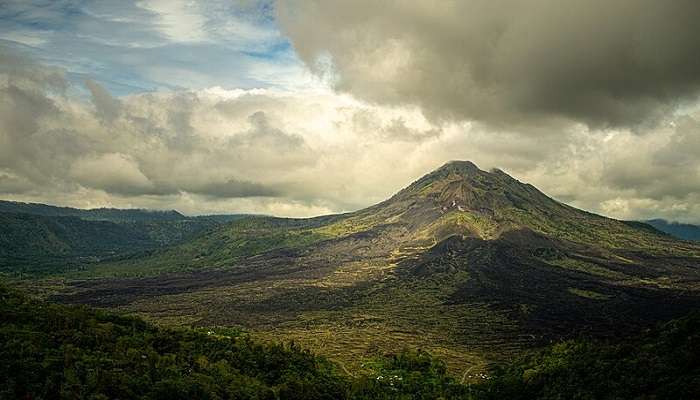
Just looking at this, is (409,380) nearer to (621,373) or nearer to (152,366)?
(621,373)

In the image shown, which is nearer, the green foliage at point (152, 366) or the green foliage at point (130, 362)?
the green foliage at point (130, 362)

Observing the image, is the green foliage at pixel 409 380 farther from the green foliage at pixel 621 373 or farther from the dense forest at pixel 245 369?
the green foliage at pixel 621 373

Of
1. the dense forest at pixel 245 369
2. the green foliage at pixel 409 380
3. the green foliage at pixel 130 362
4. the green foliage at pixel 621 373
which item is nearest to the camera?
the green foliage at pixel 621 373

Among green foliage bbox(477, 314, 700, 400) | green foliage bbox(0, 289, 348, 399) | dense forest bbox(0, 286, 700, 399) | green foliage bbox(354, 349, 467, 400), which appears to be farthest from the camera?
green foliage bbox(354, 349, 467, 400)

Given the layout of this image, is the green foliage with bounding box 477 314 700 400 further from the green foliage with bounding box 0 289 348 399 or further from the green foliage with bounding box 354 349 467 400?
the green foliage with bounding box 0 289 348 399

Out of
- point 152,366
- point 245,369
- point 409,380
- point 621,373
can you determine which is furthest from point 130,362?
point 621,373

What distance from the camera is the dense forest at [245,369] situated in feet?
204

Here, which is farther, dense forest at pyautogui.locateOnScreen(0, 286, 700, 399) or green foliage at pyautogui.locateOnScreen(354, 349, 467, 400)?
green foliage at pyautogui.locateOnScreen(354, 349, 467, 400)

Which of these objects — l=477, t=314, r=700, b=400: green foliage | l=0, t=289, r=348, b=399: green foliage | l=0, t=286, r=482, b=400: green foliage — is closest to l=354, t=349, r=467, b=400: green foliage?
l=0, t=286, r=482, b=400: green foliage

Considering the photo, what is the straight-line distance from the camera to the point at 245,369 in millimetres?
89250

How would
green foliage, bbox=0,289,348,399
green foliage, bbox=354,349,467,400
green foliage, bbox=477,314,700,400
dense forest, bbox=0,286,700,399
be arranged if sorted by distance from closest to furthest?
1. green foliage, bbox=477,314,700,400
2. green foliage, bbox=0,289,348,399
3. dense forest, bbox=0,286,700,399
4. green foliage, bbox=354,349,467,400

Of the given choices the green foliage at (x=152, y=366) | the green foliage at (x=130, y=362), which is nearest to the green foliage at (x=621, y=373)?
the green foliage at (x=152, y=366)

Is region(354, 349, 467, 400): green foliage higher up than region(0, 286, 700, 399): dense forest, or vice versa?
region(0, 286, 700, 399): dense forest

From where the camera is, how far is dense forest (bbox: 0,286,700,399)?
204ft
